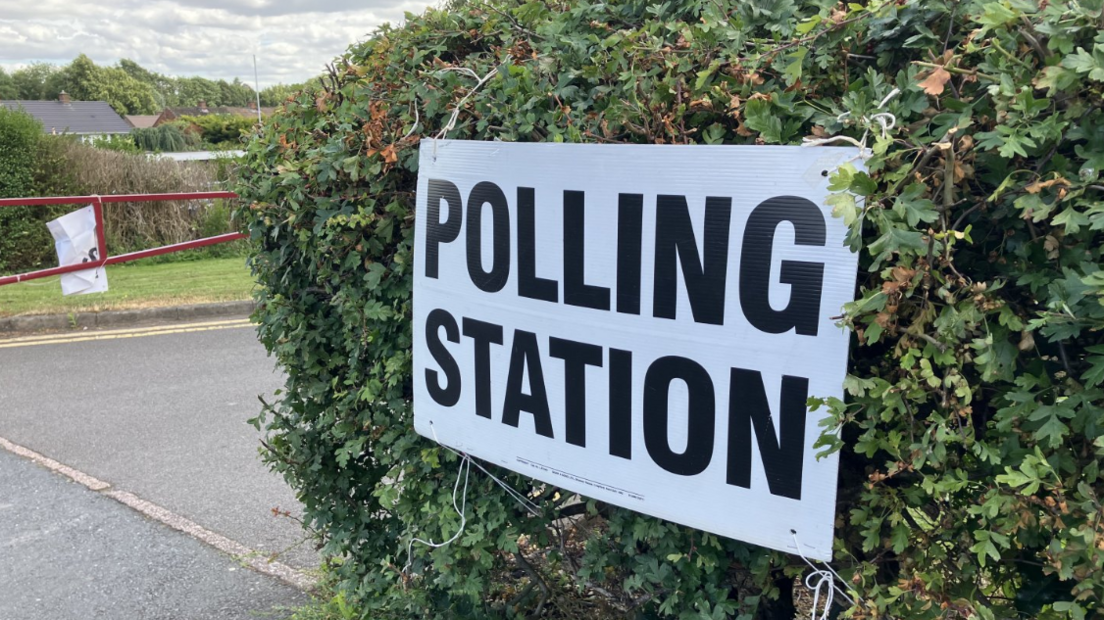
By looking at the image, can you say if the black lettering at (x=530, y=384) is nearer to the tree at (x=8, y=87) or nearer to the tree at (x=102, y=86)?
the tree at (x=102, y=86)

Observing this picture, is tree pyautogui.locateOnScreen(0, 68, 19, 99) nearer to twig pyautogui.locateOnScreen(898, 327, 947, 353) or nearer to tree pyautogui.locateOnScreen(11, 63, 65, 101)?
tree pyautogui.locateOnScreen(11, 63, 65, 101)

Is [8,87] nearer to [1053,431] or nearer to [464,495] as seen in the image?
Answer: [464,495]

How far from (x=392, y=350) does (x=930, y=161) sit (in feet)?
5.66

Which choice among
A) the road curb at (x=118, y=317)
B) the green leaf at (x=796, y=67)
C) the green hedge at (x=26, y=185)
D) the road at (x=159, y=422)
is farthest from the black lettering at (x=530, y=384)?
the green hedge at (x=26, y=185)

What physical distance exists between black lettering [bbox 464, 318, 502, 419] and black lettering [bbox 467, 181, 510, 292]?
0.11 meters

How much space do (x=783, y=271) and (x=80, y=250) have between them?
9.63 m

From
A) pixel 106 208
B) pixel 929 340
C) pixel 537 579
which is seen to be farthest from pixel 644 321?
pixel 106 208

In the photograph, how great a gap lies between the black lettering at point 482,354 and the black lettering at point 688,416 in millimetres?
536

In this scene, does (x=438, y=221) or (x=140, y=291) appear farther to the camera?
(x=140, y=291)

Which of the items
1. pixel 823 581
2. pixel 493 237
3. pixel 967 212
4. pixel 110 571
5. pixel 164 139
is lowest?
pixel 110 571

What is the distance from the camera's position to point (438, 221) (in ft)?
8.14

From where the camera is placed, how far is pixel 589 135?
2172 mm

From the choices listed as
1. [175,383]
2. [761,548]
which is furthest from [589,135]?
[175,383]

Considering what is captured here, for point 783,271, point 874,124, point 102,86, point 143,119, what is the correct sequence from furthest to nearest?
point 102,86 < point 143,119 < point 783,271 < point 874,124
